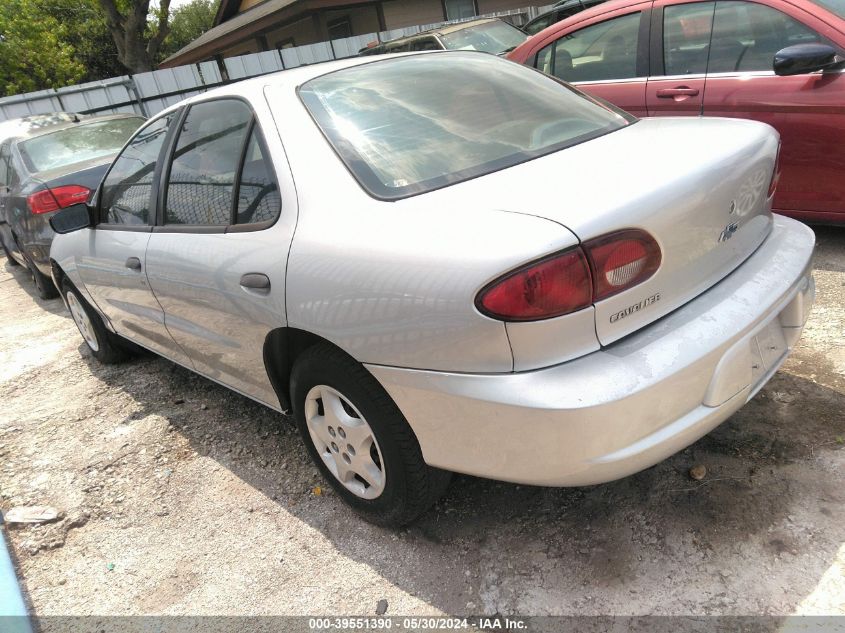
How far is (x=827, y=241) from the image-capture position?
13.0ft

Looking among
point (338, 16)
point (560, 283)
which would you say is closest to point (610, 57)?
point (560, 283)

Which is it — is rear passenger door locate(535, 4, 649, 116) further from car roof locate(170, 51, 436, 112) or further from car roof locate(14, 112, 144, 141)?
car roof locate(14, 112, 144, 141)

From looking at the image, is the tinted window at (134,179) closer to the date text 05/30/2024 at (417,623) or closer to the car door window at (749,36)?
the date text 05/30/2024 at (417,623)

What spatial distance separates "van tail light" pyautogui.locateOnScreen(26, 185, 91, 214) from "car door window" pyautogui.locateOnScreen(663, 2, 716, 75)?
4.87 metres

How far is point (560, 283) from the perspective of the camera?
161cm

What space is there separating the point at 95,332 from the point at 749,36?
4.56m

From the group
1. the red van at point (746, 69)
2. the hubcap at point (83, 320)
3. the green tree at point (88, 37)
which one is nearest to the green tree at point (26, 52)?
the green tree at point (88, 37)

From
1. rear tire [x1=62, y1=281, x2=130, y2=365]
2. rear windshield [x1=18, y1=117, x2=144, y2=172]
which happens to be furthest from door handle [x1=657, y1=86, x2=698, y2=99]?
rear windshield [x1=18, y1=117, x2=144, y2=172]

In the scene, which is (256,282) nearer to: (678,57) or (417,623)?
(417,623)

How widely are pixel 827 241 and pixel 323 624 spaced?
12.2ft

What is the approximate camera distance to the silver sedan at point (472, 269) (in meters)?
1.65

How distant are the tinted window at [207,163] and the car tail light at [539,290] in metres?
1.31

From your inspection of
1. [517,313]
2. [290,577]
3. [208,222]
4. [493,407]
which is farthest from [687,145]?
[290,577]

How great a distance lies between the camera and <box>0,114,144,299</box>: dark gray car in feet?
18.5
